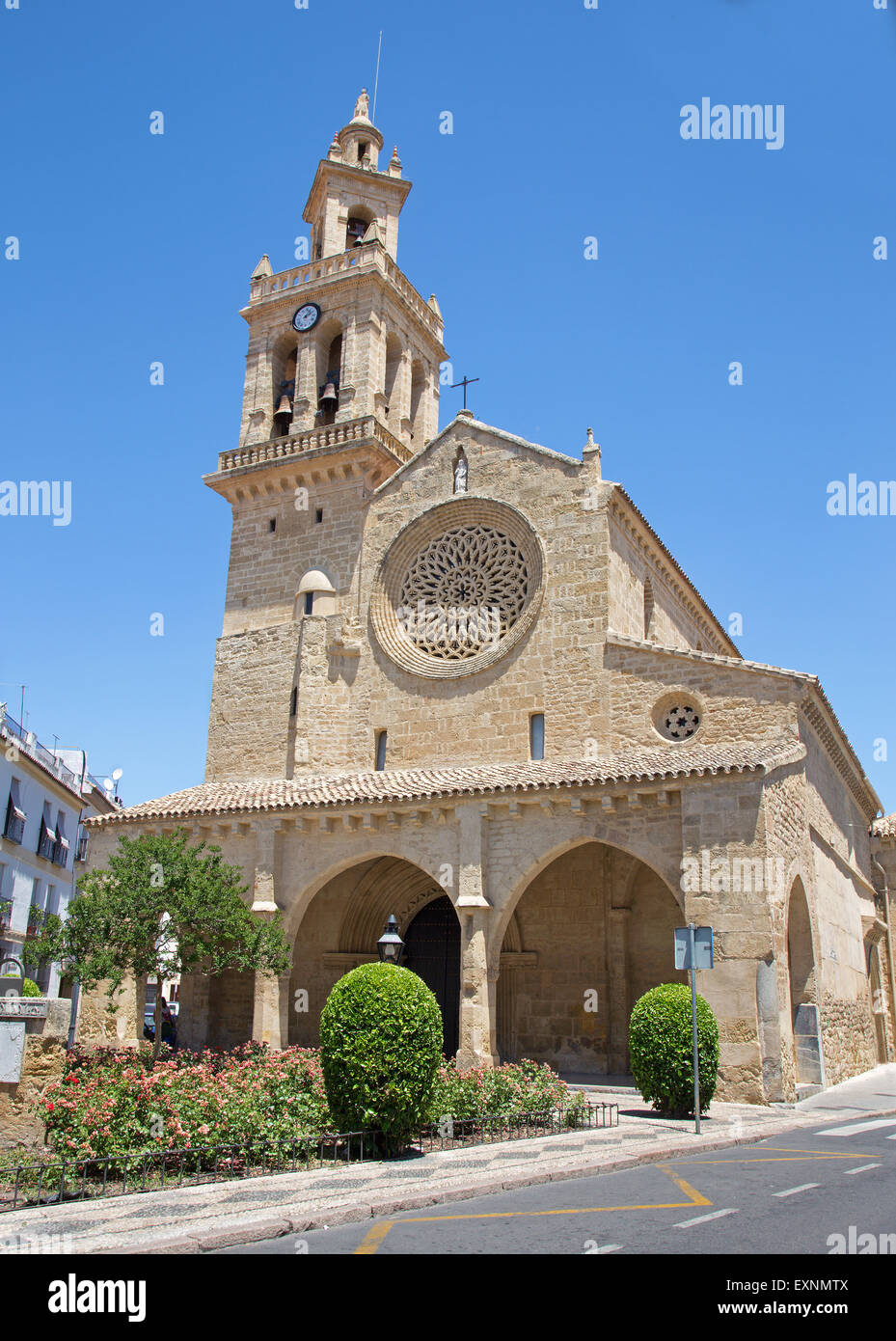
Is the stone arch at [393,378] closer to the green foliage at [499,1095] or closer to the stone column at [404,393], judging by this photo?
the stone column at [404,393]

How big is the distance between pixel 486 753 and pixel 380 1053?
10.2m

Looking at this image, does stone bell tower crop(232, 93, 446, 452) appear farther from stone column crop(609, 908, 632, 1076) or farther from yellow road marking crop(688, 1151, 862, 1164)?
yellow road marking crop(688, 1151, 862, 1164)

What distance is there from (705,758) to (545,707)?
4147mm

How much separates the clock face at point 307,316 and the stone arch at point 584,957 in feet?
47.1

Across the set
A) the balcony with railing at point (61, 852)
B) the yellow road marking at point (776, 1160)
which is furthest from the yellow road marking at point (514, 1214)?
the balcony with railing at point (61, 852)

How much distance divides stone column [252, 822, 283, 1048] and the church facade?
2.2 inches

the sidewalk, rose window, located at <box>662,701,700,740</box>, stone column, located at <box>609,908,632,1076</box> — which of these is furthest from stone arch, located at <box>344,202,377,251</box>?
the sidewalk

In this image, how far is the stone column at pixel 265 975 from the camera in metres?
17.2

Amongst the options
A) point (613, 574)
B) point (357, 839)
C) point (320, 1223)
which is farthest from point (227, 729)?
point (320, 1223)

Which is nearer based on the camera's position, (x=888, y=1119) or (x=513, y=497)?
(x=888, y=1119)

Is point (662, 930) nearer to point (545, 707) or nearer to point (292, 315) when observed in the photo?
point (545, 707)

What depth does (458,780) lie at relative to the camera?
17312 millimetres

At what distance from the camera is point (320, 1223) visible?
20.9 feet

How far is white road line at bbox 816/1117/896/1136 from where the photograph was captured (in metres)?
11.5
